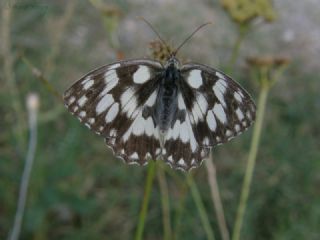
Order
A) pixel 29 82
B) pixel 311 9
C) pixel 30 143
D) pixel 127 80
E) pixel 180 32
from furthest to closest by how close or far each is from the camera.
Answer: pixel 311 9
pixel 180 32
pixel 29 82
pixel 30 143
pixel 127 80

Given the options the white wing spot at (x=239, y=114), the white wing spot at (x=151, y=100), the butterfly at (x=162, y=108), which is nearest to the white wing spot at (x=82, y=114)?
the butterfly at (x=162, y=108)

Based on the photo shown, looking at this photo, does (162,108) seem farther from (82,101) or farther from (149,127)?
(82,101)

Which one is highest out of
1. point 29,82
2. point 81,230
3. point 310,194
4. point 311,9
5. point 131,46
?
point 311,9

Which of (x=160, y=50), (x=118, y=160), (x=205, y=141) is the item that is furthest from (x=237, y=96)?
(x=118, y=160)

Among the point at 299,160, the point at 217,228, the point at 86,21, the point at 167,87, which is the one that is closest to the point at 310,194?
the point at 299,160

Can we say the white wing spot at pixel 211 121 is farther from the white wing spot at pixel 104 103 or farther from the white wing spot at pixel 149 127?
the white wing spot at pixel 104 103

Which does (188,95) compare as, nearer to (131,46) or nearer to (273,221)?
(273,221)

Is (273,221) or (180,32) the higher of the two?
(180,32)
